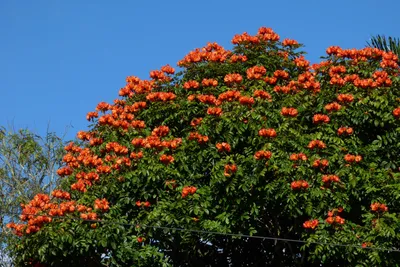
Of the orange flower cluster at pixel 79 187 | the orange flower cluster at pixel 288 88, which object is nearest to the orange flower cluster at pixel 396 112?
the orange flower cluster at pixel 288 88

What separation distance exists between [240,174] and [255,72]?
2233mm

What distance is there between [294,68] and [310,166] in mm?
2848

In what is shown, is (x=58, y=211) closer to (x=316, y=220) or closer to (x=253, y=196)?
(x=253, y=196)

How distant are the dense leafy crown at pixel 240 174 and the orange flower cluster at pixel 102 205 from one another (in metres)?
0.02

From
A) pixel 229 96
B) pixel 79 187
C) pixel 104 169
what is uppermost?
pixel 229 96

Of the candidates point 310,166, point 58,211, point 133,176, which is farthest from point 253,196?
point 58,211

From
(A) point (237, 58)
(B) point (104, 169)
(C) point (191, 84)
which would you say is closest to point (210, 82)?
(C) point (191, 84)

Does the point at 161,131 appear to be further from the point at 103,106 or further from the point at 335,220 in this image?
the point at 335,220

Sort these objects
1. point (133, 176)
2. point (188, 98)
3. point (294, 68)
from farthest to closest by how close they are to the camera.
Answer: point (294, 68)
point (188, 98)
point (133, 176)

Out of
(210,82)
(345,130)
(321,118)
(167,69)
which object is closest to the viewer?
(345,130)

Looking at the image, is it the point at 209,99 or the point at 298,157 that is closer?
the point at 298,157

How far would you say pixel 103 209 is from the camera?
11.4 meters

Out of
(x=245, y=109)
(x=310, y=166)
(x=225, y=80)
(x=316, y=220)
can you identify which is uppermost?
(x=225, y=80)

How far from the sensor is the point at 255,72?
41.7 feet
